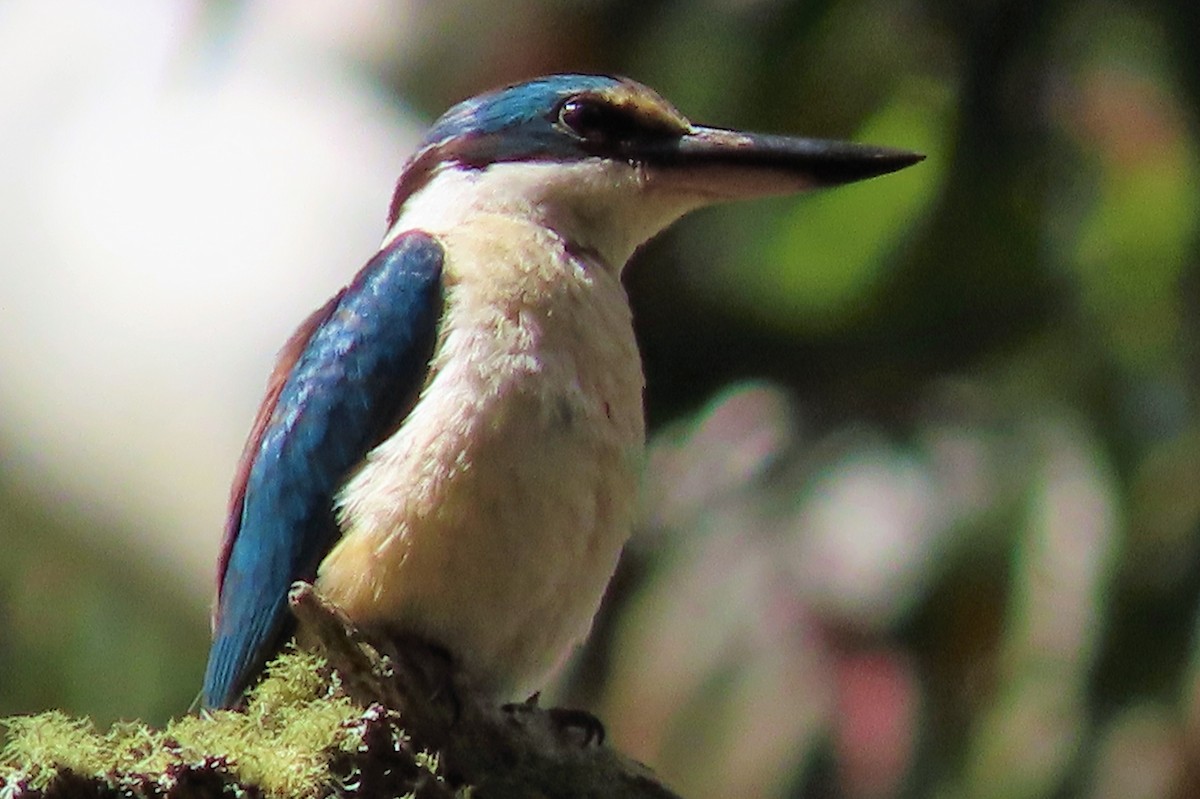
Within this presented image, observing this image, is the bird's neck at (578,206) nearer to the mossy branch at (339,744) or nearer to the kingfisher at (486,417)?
the kingfisher at (486,417)

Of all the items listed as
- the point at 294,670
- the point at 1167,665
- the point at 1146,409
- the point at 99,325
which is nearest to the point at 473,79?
the point at 99,325

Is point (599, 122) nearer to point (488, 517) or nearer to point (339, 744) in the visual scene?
point (488, 517)

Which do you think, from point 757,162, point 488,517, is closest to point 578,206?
point 757,162

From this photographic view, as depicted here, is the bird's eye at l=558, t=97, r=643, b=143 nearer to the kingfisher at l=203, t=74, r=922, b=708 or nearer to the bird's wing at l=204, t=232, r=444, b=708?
the kingfisher at l=203, t=74, r=922, b=708

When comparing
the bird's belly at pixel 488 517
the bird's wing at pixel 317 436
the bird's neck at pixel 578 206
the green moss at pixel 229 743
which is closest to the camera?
the green moss at pixel 229 743

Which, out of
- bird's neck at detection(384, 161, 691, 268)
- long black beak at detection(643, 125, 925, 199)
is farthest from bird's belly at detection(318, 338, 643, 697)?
long black beak at detection(643, 125, 925, 199)

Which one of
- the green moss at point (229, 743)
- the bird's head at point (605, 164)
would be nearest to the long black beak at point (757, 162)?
the bird's head at point (605, 164)

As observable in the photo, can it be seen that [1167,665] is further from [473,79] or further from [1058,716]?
[473,79]
